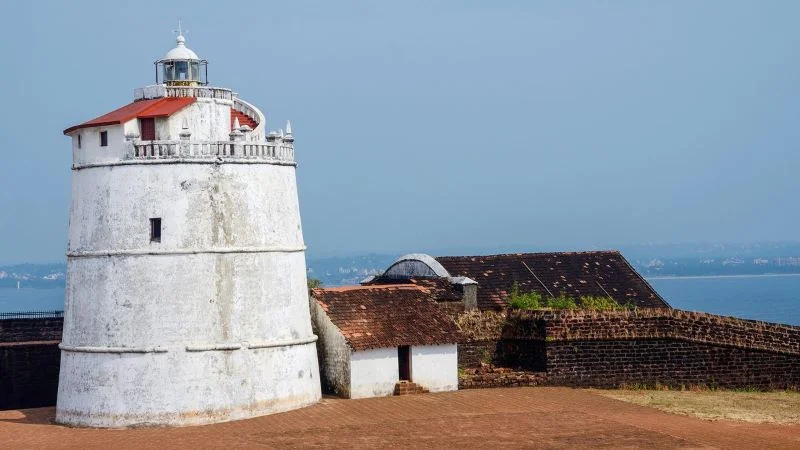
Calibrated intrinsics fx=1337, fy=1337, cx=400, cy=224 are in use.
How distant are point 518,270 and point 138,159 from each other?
48.0ft

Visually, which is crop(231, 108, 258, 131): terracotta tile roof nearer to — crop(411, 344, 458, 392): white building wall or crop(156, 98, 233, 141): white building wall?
crop(156, 98, 233, 141): white building wall

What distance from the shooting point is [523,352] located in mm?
35531

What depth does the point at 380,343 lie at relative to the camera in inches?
1283

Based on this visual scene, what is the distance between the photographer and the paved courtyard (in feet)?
90.1

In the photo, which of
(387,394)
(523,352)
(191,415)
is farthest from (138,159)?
(523,352)

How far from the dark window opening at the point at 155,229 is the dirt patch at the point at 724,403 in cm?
1185

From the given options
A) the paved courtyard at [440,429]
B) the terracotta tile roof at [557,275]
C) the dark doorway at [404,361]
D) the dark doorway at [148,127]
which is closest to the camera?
the paved courtyard at [440,429]

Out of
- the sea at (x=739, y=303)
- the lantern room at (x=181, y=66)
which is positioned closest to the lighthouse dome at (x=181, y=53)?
the lantern room at (x=181, y=66)

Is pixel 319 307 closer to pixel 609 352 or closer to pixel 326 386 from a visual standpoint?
pixel 326 386

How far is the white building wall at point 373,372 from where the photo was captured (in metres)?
32.5

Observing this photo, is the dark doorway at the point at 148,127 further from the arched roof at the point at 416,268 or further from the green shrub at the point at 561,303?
the green shrub at the point at 561,303

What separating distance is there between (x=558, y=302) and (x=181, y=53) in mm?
13011

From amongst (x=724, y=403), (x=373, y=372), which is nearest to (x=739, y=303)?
(x=724, y=403)

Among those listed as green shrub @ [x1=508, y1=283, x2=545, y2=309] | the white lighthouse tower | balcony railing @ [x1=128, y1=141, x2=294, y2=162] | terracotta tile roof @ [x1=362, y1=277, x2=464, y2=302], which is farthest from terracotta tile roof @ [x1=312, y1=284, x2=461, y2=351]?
balcony railing @ [x1=128, y1=141, x2=294, y2=162]
